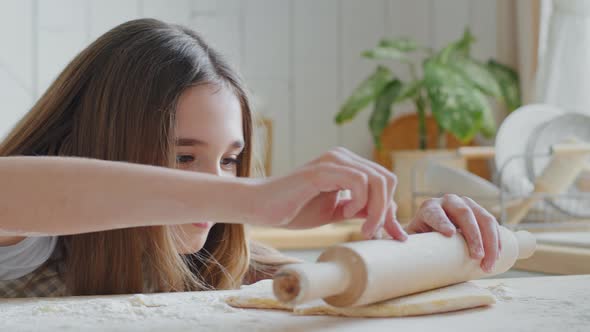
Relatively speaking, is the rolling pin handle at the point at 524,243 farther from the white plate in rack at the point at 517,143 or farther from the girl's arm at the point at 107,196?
the white plate in rack at the point at 517,143

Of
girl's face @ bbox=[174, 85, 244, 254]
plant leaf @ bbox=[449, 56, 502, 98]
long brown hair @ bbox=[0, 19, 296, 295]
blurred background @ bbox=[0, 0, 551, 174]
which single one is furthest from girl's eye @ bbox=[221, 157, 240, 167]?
blurred background @ bbox=[0, 0, 551, 174]

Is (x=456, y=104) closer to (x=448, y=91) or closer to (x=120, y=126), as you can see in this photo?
(x=448, y=91)

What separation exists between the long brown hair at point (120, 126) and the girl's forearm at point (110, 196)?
0.34m

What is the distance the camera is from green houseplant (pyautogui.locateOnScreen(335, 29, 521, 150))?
2.29m

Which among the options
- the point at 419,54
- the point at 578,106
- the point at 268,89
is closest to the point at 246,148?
the point at 578,106

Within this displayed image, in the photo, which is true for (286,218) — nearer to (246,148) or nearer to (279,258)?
(246,148)

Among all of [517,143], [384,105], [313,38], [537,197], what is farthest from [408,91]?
[537,197]

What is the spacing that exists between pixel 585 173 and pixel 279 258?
948mm

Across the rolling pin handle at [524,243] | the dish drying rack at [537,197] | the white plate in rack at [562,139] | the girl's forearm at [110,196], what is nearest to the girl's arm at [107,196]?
the girl's forearm at [110,196]

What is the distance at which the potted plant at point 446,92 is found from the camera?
2295 millimetres

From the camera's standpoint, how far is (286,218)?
1.91 ft

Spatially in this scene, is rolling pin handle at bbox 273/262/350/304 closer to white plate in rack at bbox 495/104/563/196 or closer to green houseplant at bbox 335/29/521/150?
white plate in rack at bbox 495/104/563/196

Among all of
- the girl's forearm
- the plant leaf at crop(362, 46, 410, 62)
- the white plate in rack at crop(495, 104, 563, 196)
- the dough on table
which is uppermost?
the plant leaf at crop(362, 46, 410, 62)

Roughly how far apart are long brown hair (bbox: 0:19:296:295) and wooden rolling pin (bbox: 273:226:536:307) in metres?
0.37
